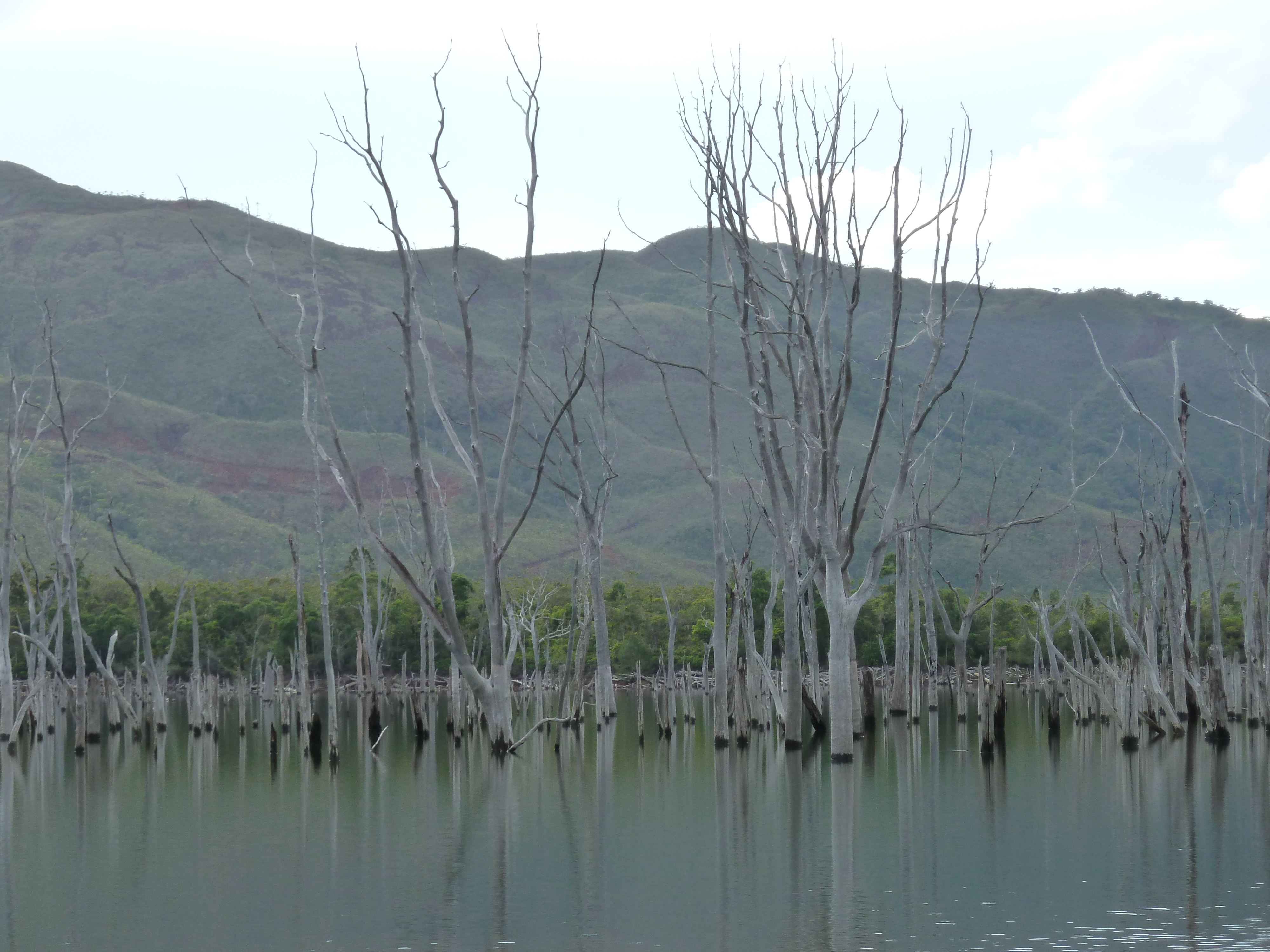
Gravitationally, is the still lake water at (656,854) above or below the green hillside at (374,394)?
below

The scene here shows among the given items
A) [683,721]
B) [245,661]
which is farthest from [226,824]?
[245,661]

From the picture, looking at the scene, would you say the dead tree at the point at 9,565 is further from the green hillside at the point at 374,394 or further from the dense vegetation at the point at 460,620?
the green hillside at the point at 374,394

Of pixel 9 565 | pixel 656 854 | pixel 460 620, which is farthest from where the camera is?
pixel 460 620

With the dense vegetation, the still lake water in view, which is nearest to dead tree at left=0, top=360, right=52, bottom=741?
the still lake water

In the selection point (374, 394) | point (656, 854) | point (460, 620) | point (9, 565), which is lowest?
point (656, 854)

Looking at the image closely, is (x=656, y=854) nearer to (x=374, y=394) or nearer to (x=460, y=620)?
(x=460, y=620)

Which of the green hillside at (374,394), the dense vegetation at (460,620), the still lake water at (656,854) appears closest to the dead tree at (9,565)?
the still lake water at (656,854)

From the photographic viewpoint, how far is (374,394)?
445ft

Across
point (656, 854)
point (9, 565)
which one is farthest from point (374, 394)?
point (656, 854)

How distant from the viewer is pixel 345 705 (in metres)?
48.6

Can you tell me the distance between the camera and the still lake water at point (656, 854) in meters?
8.97

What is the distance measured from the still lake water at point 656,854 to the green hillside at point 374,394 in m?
41.2

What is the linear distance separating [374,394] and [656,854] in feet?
415

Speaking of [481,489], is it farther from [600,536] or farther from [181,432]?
[181,432]
